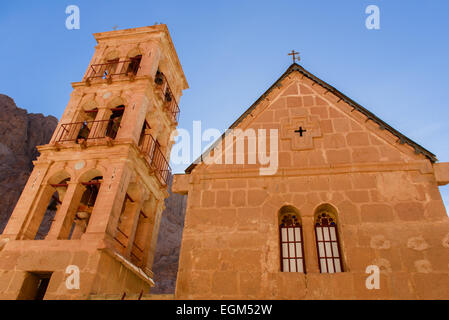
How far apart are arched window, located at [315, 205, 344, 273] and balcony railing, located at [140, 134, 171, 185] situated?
41.2 ft

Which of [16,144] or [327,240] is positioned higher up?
[16,144]

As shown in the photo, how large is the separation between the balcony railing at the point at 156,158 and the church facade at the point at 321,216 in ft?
A: 34.1

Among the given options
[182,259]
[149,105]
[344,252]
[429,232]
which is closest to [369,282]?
[344,252]

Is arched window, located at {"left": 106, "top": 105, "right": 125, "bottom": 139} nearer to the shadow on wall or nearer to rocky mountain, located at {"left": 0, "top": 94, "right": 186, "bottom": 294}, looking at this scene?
the shadow on wall

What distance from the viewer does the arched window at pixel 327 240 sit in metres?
7.59

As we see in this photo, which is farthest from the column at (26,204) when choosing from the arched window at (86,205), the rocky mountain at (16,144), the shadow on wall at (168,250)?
the shadow on wall at (168,250)

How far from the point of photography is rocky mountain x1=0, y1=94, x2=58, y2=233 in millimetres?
39250

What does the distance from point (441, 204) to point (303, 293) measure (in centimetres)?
381

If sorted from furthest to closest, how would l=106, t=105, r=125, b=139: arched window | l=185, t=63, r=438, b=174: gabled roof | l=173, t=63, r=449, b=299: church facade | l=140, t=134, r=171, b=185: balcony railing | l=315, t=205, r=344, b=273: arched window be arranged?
l=106, t=105, r=125, b=139: arched window < l=140, t=134, r=171, b=185: balcony railing < l=185, t=63, r=438, b=174: gabled roof < l=315, t=205, r=344, b=273: arched window < l=173, t=63, r=449, b=299: church facade

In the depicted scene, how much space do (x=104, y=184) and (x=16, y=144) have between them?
41.3 metres

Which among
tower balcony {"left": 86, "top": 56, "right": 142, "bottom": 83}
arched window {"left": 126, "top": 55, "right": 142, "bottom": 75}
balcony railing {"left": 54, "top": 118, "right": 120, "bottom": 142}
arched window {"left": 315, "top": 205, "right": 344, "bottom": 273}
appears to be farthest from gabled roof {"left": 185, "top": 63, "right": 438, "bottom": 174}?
arched window {"left": 126, "top": 55, "right": 142, "bottom": 75}

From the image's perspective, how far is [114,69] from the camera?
21.9 metres

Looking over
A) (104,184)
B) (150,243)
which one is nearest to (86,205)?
(104,184)

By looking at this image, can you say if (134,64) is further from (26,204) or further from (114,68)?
(26,204)
